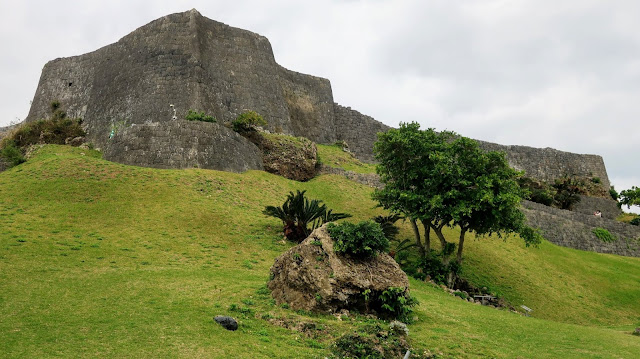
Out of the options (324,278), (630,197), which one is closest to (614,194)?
(630,197)

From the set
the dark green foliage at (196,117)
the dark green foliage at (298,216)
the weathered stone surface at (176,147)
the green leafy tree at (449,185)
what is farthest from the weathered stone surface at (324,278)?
the dark green foliage at (196,117)

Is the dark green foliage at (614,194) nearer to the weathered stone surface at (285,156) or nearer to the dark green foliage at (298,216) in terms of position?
the weathered stone surface at (285,156)

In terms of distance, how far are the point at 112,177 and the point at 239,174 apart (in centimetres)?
638

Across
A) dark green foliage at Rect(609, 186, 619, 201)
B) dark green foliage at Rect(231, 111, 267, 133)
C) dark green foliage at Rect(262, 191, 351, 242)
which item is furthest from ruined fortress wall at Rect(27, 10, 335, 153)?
dark green foliage at Rect(609, 186, 619, 201)

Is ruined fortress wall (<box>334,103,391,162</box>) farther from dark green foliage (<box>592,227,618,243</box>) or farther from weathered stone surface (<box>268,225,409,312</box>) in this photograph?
weathered stone surface (<box>268,225,409,312</box>)

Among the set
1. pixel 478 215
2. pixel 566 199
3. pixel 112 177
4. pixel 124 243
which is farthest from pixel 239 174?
pixel 566 199

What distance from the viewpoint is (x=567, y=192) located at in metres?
40.6

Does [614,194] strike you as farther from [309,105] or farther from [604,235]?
[309,105]

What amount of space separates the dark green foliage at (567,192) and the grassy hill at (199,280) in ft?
44.3

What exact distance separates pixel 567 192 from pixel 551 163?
8.36 m

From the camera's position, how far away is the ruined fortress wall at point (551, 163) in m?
47.0

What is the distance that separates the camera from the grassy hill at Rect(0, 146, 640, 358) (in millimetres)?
8156

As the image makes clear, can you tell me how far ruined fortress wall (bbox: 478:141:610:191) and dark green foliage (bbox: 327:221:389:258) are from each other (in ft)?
128

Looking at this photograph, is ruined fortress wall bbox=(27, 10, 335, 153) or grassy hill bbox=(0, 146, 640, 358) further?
ruined fortress wall bbox=(27, 10, 335, 153)
